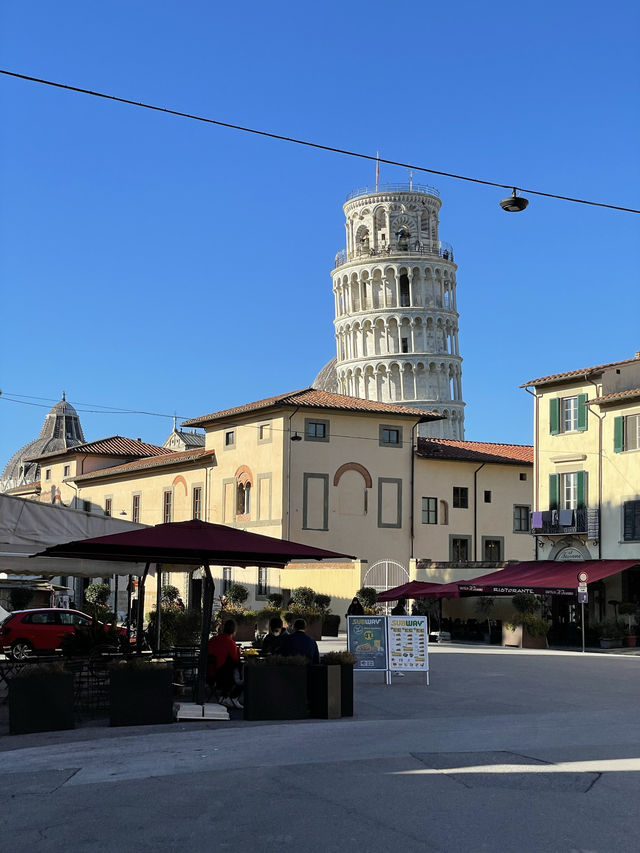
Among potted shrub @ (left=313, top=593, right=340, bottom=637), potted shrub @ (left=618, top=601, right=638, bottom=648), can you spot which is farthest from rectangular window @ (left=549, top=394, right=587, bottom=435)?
potted shrub @ (left=313, top=593, right=340, bottom=637)

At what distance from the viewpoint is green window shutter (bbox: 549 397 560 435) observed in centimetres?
4412

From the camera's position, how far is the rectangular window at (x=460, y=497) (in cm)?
5659

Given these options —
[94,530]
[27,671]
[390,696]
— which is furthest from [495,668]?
[27,671]

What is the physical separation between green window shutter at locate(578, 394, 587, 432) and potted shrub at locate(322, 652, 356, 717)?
2863 centimetres

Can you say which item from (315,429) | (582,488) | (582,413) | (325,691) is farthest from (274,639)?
(315,429)

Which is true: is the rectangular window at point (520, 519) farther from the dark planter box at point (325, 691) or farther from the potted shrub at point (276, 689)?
the potted shrub at point (276, 689)

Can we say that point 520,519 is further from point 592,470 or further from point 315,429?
point 592,470

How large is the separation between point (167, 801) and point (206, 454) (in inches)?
1899

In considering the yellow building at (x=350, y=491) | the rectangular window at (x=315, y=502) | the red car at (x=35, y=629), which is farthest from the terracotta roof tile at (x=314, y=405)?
the red car at (x=35, y=629)

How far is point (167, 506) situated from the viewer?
61531 millimetres

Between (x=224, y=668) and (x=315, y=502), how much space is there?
35.6 metres

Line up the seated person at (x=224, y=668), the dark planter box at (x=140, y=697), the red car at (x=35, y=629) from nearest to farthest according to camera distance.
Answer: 1. the dark planter box at (x=140, y=697)
2. the seated person at (x=224, y=668)
3. the red car at (x=35, y=629)

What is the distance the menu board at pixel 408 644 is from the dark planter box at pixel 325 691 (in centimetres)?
517

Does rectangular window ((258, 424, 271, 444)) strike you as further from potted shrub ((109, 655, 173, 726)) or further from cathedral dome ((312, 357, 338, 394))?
cathedral dome ((312, 357, 338, 394))
